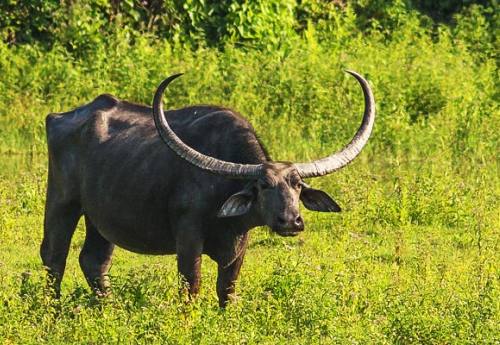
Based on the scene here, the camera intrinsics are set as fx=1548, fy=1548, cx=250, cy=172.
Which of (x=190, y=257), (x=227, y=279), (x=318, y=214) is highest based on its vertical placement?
(x=190, y=257)

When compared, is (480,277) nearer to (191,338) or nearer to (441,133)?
(191,338)

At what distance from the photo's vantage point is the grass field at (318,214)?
8.12m

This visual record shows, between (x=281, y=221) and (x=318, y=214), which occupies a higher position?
(x=281, y=221)

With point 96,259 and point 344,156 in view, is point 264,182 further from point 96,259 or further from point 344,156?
point 96,259

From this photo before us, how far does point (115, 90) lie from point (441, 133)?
3.14m

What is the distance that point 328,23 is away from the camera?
17281 millimetres

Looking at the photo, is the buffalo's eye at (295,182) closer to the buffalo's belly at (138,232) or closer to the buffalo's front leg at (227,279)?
the buffalo's front leg at (227,279)

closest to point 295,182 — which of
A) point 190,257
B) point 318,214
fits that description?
point 190,257

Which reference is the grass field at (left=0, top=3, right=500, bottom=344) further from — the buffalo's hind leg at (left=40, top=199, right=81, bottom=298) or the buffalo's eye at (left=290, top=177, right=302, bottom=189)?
the buffalo's eye at (left=290, top=177, right=302, bottom=189)

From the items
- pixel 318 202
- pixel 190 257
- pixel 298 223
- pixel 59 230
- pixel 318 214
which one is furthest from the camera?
pixel 318 214

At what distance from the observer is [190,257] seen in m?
8.60

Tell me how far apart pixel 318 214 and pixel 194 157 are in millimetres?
3368

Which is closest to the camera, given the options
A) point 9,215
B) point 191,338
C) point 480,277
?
point 191,338

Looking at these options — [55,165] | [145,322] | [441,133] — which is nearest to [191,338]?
[145,322]
